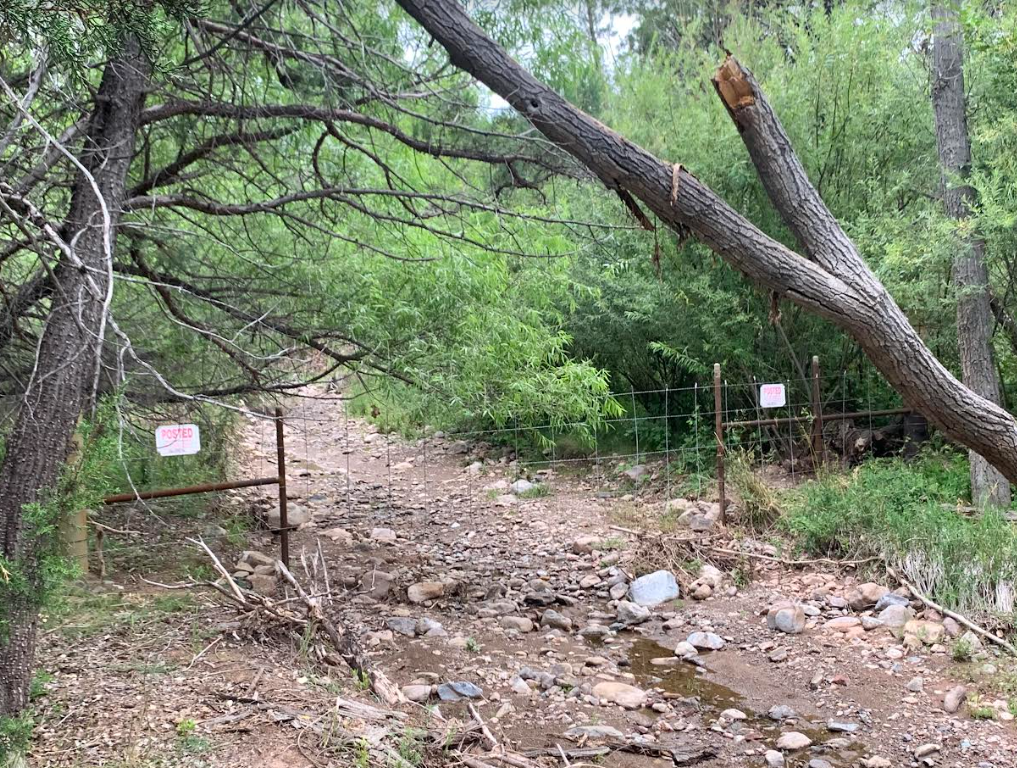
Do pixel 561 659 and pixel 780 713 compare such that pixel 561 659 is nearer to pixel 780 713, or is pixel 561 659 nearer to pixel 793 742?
pixel 780 713

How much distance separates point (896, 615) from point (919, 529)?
878mm

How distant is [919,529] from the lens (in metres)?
5.62

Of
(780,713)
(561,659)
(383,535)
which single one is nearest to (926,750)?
(780,713)

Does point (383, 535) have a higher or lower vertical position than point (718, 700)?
higher

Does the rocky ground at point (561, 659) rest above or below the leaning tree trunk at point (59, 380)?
below

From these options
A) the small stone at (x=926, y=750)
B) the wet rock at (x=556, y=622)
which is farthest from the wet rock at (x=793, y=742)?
the wet rock at (x=556, y=622)

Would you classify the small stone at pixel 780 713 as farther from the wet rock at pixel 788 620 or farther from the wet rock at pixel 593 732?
the wet rock at pixel 788 620

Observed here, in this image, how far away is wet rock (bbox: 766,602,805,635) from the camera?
16.9ft

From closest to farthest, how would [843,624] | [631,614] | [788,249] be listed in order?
[788,249] < [843,624] < [631,614]

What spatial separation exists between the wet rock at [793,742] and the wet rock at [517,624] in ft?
6.17

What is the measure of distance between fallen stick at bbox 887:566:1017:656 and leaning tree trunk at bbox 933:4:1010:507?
5.46ft

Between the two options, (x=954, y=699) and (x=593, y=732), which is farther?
(x=954, y=699)

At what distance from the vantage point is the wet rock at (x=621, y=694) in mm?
4268

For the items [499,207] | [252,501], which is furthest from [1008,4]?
[252,501]
